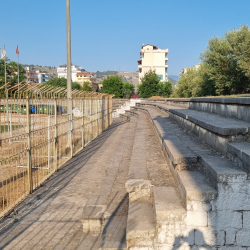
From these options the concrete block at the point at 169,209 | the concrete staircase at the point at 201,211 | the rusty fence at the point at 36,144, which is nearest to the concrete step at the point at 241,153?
the concrete staircase at the point at 201,211

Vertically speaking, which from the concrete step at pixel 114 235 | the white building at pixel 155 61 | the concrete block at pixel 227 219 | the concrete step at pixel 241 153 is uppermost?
the white building at pixel 155 61

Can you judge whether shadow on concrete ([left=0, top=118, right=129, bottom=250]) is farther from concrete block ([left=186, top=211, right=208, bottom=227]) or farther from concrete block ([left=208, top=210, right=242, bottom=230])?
concrete block ([left=208, top=210, right=242, bottom=230])

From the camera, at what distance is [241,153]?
114 inches

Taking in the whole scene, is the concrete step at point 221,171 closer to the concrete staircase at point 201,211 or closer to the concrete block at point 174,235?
the concrete staircase at point 201,211

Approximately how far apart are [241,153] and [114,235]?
5.52 feet

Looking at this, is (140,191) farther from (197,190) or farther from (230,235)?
(230,235)

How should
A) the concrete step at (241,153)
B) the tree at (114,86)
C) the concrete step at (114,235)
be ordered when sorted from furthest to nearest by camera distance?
the tree at (114,86), the concrete step at (114,235), the concrete step at (241,153)

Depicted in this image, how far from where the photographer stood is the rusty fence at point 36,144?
5453 mm

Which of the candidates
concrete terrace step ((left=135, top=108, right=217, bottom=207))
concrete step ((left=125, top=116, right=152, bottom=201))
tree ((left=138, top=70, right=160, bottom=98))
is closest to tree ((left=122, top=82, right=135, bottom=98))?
tree ((left=138, top=70, right=160, bottom=98))

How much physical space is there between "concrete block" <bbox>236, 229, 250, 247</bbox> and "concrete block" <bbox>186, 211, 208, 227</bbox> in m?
0.36

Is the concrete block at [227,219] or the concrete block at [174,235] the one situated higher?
the concrete block at [227,219]

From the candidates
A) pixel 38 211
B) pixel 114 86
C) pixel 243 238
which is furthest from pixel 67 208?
pixel 114 86

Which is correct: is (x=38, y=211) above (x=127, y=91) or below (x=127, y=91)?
below

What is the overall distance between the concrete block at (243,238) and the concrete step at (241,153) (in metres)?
0.64
